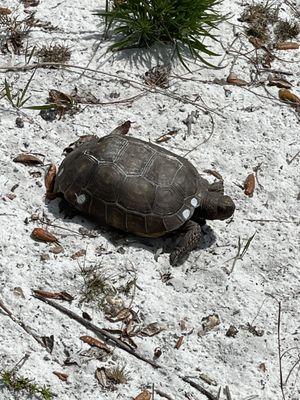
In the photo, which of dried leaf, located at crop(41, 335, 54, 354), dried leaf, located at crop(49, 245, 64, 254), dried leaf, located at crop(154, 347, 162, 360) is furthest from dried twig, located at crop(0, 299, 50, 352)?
dried leaf, located at crop(154, 347, 162, 360)

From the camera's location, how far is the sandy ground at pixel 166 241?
4004 millimetres

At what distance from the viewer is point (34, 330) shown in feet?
13.1

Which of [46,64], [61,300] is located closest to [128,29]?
[46,64]

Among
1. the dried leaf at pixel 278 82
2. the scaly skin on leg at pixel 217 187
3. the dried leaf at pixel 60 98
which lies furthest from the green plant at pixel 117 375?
the dried leaf at pixel 278 82

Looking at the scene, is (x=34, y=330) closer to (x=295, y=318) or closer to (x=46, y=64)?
(x=295, y=318)

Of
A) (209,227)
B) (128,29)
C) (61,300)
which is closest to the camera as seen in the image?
(61,300)

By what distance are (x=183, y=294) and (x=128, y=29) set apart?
256 cm

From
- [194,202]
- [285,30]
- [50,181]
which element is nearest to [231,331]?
[194,202]

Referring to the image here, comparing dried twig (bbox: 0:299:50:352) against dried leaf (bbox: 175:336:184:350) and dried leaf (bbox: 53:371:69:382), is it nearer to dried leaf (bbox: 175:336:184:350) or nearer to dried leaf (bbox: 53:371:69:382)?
dried leaf (bbox: 53:371:69:382)

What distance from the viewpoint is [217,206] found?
15.4ft

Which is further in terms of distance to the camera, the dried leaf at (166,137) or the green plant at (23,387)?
the dried leaf at (166,137)

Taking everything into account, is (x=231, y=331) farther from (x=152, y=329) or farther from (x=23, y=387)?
(x=23, y=387)

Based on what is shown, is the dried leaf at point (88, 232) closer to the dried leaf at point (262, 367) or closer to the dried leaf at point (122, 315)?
the dried leaf at point (122, 315)

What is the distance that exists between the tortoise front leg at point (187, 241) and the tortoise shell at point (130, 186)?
9 cm
